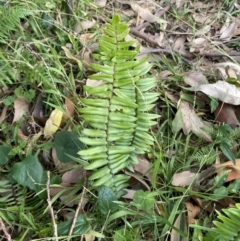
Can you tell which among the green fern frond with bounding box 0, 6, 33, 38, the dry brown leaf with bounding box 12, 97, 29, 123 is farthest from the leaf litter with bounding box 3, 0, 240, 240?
the green fern frond with bounding box 0, 6, 33, 38

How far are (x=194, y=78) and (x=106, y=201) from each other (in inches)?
30.4

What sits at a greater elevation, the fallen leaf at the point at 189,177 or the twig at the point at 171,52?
the twig at the point at 171,52

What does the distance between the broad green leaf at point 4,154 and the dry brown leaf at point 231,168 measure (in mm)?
807

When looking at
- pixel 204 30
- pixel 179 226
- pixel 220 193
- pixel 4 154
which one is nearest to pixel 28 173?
pixel 4 154

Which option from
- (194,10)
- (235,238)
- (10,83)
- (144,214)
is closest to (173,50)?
(194,10)

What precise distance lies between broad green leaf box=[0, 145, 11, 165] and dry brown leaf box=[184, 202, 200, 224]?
698mm

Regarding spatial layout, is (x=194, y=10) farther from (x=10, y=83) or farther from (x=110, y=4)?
(x=10, y=83)

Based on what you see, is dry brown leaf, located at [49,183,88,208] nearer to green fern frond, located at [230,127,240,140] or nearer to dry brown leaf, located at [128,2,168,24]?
green fern frond, located at [230,127,240,140]

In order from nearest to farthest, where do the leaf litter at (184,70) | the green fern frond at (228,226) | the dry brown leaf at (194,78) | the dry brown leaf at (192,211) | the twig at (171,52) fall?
the green fern frond at (228,226) → the dry brown leaf at (192,211) → the leaf litter at (184,70) → the dry brown leaf at (194,78) → the twig at (171,52)

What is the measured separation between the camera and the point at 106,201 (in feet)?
4.66

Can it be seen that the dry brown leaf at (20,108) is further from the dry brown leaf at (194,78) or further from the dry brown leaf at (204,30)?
the dry brown leaf at (204,30)

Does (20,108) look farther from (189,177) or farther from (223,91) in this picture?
(223,91)

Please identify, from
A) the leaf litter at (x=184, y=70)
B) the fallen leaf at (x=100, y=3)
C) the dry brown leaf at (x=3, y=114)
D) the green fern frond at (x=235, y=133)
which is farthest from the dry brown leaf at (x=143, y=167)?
the fallen leaf at (x=100, y=3)

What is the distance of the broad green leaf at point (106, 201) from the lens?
4.65 feet
